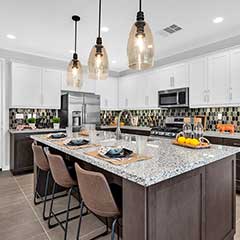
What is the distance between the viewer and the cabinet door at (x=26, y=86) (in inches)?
173

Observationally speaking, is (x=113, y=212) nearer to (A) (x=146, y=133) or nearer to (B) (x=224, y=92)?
(B) (x=224, y=92)

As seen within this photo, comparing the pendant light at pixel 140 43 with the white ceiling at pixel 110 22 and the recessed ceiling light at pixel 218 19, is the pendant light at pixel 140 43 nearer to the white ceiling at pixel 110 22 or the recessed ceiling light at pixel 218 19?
the white ceiling at pixel 110 22

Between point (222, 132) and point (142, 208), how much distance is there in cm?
325

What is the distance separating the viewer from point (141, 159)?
141 cm

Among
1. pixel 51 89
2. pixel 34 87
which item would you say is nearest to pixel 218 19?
pixel 51 89

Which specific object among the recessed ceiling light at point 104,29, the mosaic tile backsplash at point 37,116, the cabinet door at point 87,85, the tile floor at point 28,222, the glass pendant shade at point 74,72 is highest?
the recessed ceiling light at point 104,29

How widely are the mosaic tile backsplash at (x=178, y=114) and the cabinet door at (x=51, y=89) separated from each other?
1659 mm

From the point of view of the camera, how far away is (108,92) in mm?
6012

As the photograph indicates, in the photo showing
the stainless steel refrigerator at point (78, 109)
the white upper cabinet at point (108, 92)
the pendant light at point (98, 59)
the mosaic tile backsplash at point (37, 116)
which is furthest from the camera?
the white upper cabinet at point (108, 92)

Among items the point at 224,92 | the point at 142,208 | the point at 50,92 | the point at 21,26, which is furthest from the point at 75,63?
the point at 224,92

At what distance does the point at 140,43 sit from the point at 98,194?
1.44m

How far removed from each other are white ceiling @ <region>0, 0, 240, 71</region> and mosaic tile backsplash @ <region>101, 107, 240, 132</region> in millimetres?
1390

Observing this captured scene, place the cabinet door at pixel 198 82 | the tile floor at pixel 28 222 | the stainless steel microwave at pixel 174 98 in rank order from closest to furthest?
the tile floor at pixel 28 222
the cabinet door at pixel 198 82
the stainless steel microwave at pixel 174 98

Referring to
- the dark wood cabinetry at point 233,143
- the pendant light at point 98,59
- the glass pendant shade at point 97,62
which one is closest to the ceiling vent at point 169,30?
the pendant light at point 98,59
